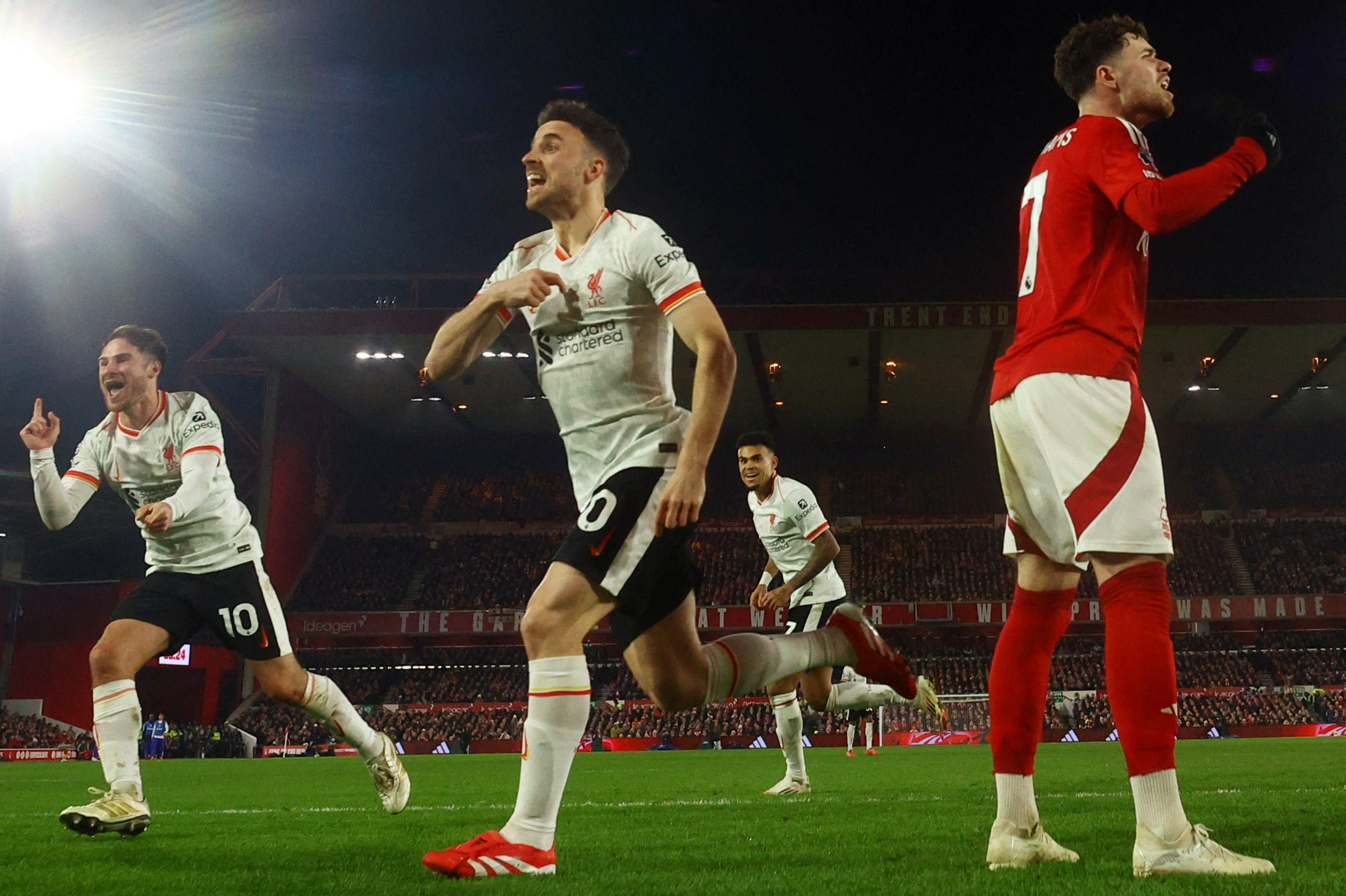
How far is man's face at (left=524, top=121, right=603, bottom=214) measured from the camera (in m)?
4.20

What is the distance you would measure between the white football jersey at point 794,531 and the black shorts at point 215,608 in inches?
172

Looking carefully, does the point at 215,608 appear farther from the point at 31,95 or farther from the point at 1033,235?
the point at 31,95

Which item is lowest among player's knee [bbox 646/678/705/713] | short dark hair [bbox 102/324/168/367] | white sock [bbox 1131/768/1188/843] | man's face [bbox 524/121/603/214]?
white sock [bbox 1131/768/1188/843]

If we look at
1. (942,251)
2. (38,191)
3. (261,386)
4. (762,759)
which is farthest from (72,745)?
(942,251)

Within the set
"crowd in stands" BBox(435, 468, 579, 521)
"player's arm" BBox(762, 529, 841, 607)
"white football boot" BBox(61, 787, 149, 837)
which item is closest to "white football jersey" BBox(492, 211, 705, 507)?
"white football boot" BBox(61, 787, 149, 837)

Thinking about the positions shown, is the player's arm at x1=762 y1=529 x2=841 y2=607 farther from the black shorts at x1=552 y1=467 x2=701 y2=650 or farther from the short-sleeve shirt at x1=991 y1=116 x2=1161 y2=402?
the short-sleeve shirt at x1=991 y1=116 x2=1161 y2=402

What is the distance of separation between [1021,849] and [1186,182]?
2152 millimetres

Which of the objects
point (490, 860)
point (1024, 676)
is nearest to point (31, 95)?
point (490, 860)

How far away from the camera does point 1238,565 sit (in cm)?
3597

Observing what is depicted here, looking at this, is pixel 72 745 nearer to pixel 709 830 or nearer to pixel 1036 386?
pixel 709 830

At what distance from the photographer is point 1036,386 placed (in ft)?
11.5

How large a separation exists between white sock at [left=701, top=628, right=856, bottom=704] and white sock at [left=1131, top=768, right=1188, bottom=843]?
1.54 meters

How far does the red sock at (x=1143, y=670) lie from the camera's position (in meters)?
3.12

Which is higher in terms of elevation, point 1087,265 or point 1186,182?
point 1186,182
